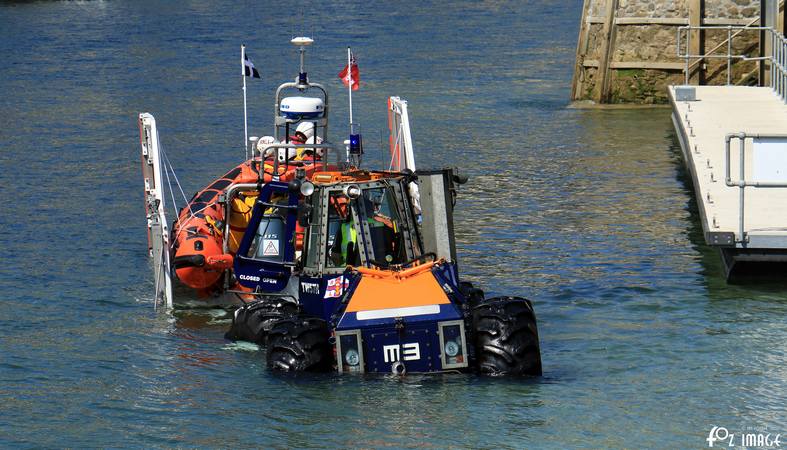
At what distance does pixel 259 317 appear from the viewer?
14648 mm

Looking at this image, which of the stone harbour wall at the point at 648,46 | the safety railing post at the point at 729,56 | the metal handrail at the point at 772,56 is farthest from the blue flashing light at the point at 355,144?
the stone harbour wall at the point at 648,46

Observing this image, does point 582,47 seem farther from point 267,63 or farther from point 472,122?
point 267,63

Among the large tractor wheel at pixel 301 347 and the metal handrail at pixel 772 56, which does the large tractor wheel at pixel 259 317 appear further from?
the metal handrail at pixel 772 56

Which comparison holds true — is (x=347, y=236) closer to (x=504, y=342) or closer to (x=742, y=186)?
(x=504, y=342)

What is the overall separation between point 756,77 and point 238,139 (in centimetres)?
1256

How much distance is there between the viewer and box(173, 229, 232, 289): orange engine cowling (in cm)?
1688

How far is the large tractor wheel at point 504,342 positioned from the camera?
1307cm

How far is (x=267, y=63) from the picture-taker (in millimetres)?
46469

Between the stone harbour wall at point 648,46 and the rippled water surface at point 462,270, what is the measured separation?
102cm

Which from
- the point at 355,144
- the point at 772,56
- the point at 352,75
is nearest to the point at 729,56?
the point at 772,56

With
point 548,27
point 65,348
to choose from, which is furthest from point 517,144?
point 548,27

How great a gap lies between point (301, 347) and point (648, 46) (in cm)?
2376

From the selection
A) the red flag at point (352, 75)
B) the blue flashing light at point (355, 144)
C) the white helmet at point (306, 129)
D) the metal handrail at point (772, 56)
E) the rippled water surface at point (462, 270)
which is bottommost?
the rippled water surface at point (462, 270)

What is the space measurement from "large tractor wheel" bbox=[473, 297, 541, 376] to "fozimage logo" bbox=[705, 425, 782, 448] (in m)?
1.80
